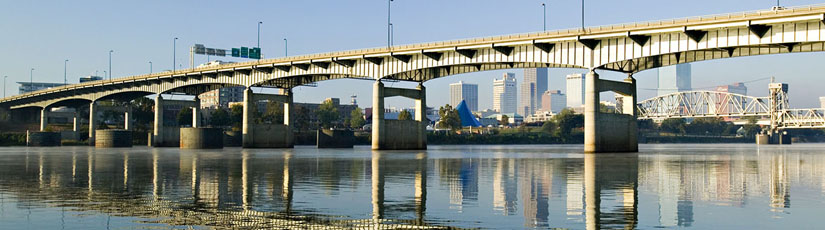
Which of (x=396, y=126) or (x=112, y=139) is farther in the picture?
(x=112, y=139)

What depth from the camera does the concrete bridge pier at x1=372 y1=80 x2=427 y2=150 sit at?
332 ft

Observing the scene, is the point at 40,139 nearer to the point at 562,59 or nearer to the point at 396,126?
the point at 396,126

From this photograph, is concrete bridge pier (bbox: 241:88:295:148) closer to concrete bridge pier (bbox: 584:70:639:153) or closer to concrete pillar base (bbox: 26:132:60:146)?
concrete pillar base (bbox: 26:132:60:146)

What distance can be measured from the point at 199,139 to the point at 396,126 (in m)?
33.9

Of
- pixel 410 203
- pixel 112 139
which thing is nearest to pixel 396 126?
pixel 112 139

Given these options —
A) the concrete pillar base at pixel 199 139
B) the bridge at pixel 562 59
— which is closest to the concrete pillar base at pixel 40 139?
the bridge at pixel 562 59

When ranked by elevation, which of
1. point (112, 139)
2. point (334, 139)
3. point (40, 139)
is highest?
point (334, 139)

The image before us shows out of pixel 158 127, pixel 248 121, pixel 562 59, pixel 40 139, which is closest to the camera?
pixel 562 59

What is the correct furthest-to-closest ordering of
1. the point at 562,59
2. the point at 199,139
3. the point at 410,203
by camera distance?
the point at 199,139, the point at 562,59, the point at 410,203

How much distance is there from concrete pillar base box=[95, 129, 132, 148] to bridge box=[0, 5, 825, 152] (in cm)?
1403

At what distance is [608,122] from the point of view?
80812 mm

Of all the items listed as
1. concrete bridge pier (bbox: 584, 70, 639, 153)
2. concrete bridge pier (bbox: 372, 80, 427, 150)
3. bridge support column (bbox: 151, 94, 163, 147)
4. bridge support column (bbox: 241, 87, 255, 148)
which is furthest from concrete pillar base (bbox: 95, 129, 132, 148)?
concrete bridge pier (bbox: 584, 70, 639, 153)

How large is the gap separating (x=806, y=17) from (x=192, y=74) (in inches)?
3838

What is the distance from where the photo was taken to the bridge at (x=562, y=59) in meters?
64.7
